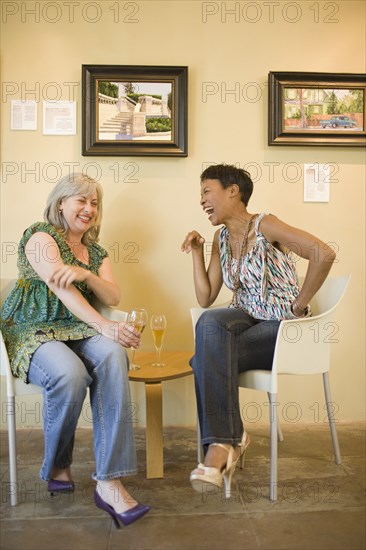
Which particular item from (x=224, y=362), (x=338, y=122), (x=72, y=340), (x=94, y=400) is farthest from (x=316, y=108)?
(x=94, y=400)

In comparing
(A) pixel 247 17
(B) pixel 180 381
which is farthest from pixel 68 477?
(A) pixel 247 17

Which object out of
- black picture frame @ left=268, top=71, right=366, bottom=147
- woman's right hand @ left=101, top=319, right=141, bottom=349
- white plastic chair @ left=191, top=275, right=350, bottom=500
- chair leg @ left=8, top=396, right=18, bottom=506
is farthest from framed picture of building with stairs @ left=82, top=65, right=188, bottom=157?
chair leg @ left=8, top=396, right=18, bottom=506

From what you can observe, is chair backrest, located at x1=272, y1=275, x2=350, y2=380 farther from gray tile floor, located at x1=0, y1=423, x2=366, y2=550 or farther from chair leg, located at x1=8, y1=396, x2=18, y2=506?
chair leg, located at x1=8, y1=396, x2=18, y2=506

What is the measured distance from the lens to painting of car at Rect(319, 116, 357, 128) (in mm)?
3135

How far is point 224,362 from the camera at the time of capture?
2207mm

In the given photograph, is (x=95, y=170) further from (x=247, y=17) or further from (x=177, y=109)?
(x=247, y=17)

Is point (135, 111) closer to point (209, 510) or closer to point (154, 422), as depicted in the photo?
point (154, 422)

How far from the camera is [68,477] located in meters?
2.32

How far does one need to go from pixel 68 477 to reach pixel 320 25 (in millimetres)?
2626

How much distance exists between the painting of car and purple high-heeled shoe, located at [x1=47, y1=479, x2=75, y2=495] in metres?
2.22

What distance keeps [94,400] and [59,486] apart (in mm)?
415

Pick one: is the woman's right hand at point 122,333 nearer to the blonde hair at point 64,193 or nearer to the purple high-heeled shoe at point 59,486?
the blonde hair at point 64,193

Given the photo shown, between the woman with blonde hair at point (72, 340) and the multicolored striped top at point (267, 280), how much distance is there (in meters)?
0.56

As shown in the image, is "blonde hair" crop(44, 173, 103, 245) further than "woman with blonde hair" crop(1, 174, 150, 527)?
Yes
